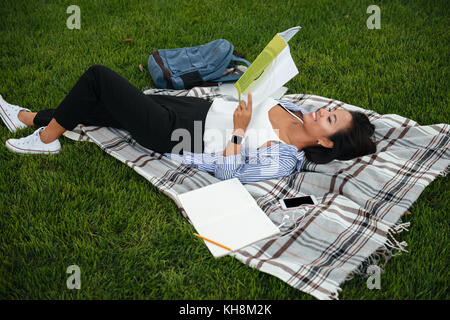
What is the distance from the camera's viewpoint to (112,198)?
2.66 metres

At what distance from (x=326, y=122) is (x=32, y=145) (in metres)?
2.39

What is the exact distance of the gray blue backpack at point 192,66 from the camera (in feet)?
12.7

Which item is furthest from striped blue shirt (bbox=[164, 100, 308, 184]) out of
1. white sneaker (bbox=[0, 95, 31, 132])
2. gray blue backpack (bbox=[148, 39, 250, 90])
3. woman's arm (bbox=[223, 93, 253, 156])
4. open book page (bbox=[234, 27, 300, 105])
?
white sneaker (bbox=[0, 95, 31, 132])

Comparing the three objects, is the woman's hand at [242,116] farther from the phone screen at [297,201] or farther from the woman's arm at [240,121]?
the phone screen at [297,201]

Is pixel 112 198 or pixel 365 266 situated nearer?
pixel 365 266

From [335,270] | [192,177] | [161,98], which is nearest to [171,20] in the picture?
[161,98]

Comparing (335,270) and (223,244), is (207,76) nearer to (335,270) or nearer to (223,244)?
(223,244)

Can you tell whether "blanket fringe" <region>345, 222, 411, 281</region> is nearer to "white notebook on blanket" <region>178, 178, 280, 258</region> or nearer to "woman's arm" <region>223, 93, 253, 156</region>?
"white notebook on blanket" <region>178, 178, 280, 258</region>

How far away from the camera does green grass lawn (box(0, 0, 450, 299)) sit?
2.19 metres

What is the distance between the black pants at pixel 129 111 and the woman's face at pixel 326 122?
877 millimetres

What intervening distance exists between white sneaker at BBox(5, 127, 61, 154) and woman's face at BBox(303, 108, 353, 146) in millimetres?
2088

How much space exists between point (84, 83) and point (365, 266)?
7.90 ft

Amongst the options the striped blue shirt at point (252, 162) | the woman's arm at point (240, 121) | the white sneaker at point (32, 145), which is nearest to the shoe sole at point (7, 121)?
the white sneaker at point (32, 145)
